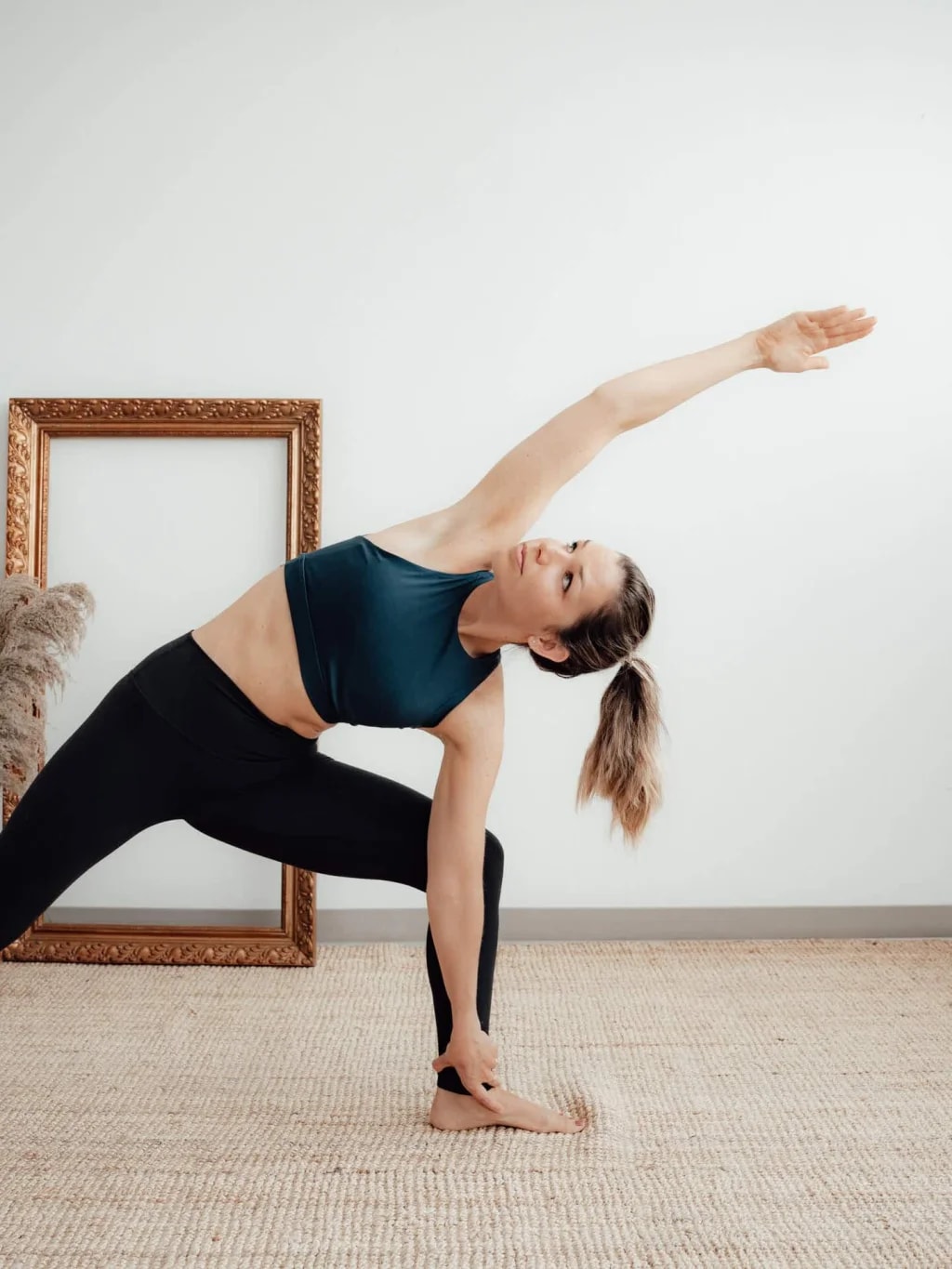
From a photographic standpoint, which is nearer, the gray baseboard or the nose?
the nose

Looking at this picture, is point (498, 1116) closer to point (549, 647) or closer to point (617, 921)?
point (549, 647)

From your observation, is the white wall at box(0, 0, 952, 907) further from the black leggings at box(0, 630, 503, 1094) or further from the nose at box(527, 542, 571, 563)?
the nose at box(527, 542, 571, 563)

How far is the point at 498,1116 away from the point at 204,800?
74cm

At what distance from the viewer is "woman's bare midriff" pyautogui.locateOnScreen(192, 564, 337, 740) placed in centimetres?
187

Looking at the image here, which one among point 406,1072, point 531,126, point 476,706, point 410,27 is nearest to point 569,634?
point 476,706

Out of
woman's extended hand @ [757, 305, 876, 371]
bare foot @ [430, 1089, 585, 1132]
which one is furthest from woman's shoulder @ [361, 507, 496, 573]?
bare foot @ [430, 1089, 585, 1132]

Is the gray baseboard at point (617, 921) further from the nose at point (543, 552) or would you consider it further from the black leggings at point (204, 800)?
the nose at point (543, 552)

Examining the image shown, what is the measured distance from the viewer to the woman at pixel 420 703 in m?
1.83

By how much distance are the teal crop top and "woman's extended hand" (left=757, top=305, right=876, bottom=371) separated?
64cm

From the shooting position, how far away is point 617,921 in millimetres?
3197

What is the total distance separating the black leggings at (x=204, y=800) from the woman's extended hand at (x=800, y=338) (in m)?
0.98

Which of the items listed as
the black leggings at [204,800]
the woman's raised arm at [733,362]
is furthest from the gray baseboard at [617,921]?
the woman's raised arm at [733,362]

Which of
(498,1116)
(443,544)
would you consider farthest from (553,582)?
(498,1116)

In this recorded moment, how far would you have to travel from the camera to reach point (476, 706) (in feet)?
6.32
